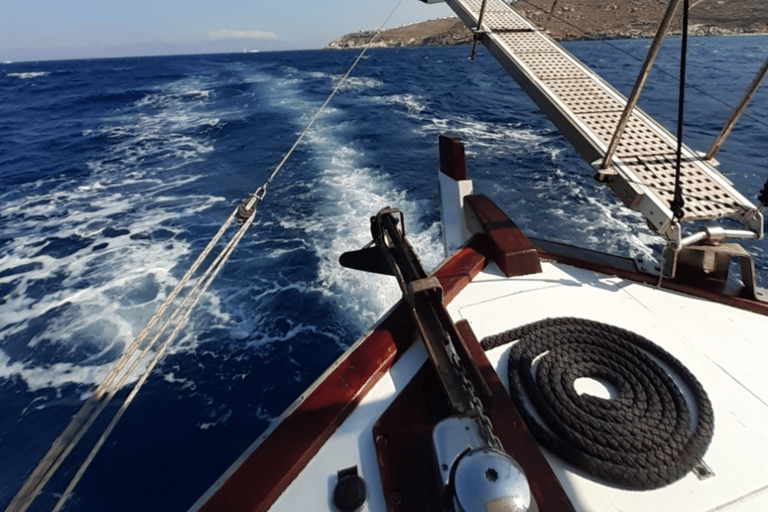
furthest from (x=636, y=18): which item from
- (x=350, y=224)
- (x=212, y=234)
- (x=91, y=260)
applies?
(x=91, y=260)

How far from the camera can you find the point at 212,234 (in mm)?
8547

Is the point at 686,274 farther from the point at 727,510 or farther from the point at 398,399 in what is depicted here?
the point at 398,399

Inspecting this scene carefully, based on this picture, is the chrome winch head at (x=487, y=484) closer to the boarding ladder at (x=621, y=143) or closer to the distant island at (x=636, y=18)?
the boarding ladder at (x=621, y=143)

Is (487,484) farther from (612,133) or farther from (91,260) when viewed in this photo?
(91,260)

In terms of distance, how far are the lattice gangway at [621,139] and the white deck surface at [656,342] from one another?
739mm

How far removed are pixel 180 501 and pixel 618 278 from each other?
202 inches

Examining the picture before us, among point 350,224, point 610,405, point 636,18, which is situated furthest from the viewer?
point 636,18

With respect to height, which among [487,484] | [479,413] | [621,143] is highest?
[621,143]

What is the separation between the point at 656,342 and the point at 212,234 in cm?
855

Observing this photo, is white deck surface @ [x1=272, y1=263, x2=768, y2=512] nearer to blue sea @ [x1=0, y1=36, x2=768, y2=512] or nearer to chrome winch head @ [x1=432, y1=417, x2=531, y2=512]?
chrome winch head @ [x1=432, y1=417, x2=531, y2=512]

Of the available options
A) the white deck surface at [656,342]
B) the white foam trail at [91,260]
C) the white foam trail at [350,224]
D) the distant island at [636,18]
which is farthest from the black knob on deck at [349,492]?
the distant island at [636,18]

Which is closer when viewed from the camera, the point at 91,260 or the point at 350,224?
the point at 91,260

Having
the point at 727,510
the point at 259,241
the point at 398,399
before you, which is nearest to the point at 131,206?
the point at 259,241

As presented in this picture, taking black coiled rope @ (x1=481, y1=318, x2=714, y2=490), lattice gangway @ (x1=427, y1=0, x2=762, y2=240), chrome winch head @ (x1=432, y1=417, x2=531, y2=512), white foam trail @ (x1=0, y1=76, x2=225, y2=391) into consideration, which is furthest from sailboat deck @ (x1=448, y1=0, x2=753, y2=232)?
white foam trail @ (x1=0, y1=76, x2=225, y2=391)
